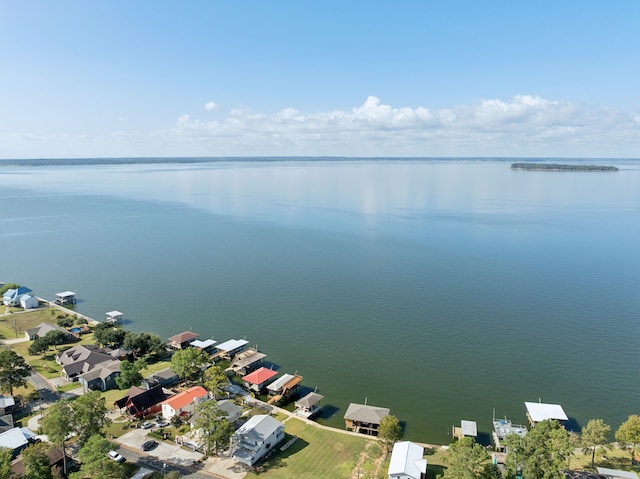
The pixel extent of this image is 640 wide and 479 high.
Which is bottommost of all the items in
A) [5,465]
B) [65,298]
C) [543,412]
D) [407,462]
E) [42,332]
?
[543,412]

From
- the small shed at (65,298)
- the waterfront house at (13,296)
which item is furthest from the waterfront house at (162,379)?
the waterfront house at (13,296)

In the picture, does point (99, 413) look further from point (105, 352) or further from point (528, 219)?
point (528, 219)

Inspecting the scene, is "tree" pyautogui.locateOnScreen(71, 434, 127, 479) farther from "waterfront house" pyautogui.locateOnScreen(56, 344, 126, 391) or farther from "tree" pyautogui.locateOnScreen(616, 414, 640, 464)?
"tree" pyautogui.locateOnScreen(616, 414, 640, 464)

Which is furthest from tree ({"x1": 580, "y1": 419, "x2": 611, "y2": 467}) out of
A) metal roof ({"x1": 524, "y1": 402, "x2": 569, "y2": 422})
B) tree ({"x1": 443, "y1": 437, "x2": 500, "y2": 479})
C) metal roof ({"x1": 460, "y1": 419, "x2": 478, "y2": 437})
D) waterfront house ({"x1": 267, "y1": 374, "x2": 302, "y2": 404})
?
waterfront house ({"x1": 267, "y1": 374, "x2": 302, "y2": 404})

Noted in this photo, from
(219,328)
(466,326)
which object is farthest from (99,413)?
(466,326)

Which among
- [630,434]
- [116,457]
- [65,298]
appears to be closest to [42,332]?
[65,298]

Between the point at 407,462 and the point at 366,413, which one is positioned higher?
the point at 407,462

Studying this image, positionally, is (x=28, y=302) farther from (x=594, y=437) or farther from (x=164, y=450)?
(x=594, y=437)
